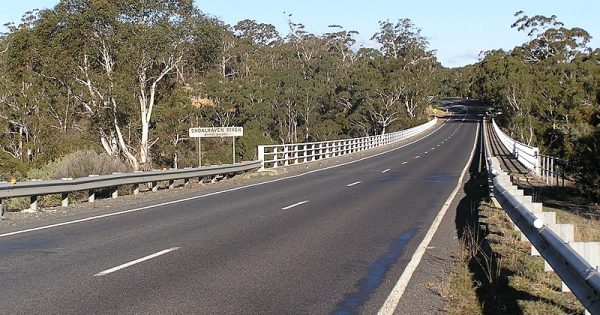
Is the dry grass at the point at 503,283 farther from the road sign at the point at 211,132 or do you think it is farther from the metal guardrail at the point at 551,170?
the metal guardrail at the point at 551,170

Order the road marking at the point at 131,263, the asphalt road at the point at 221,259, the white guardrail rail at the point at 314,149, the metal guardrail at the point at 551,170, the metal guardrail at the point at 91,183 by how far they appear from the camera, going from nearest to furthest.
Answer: the asphalt road at the point at 221,259 < the road marking at the point at 131,263 < the metal guardrail at the point at 91,183 < the metal guardrail at the point at 551,170 < the white guardrail rail at the point at 314,149

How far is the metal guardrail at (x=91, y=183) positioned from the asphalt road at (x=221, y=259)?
228cm

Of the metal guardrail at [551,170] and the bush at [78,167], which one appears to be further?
the metal guardrail at [551,170]

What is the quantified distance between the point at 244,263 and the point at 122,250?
2.23 m

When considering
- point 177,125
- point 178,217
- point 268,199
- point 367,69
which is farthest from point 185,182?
point 367,69

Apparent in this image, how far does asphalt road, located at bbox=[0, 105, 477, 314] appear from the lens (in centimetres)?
716

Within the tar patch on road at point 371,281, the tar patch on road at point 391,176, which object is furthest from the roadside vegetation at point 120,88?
the tar patch on road at point 371,281

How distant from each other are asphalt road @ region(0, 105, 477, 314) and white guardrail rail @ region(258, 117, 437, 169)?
14749mm

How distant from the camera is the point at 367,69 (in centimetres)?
9638

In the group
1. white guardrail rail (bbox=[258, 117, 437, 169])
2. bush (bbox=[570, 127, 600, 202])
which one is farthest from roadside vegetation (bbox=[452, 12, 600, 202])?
white guardrail rail (bbox=[258, 117, 437, 169])

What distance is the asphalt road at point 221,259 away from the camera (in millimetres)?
7160

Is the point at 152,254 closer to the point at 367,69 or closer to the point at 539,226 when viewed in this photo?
the point at 539,226

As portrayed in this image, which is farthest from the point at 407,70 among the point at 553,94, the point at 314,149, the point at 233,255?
the point at 233,255

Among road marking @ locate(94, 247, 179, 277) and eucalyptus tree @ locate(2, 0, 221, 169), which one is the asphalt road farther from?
eucalyptus tree @ locate(2, 0, 221, 169)
